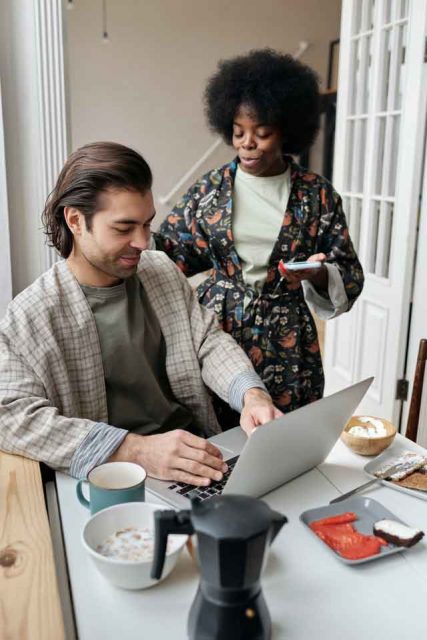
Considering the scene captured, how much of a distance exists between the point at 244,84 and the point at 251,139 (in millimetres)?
210

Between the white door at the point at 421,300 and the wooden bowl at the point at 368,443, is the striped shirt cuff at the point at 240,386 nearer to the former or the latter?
the wooden bowl at the point at 368,443

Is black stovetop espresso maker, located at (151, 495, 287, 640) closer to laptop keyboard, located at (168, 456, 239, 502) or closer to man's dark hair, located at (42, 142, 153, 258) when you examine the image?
laptop keyboard, located at (168, 456, 239, 502)

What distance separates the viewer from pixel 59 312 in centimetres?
129

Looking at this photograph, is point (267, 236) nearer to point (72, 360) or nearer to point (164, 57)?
point (72, 360)

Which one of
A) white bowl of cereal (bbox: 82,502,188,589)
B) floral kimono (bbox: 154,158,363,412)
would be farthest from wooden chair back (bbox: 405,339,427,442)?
white bowl of cereal (bbox: 82,502,188,589)

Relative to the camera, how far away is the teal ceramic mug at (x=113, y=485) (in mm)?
943

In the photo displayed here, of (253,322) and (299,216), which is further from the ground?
(299,216)

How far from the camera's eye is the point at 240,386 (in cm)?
138

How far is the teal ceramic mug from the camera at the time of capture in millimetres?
943

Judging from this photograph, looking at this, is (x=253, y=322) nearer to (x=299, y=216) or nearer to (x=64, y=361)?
(x=299, y=216)

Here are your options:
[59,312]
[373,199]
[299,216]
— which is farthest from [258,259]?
[373,199]

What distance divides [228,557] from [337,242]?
4.28 ft

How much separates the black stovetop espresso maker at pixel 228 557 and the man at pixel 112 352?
0.41m

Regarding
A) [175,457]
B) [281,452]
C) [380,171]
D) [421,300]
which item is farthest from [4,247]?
[380,171]
